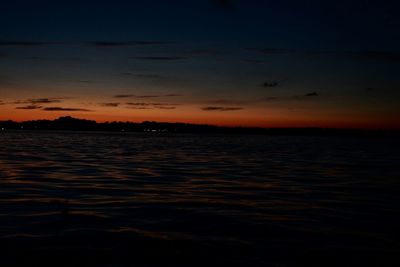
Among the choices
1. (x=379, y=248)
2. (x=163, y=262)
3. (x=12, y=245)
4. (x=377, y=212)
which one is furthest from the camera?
(x=377, y=212)

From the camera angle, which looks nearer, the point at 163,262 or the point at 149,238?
the point at 163,262

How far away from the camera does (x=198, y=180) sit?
20.1m

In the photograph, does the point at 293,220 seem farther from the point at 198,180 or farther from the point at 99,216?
the point at 198,180

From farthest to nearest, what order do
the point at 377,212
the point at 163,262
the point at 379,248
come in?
the point at 377,212
the point at 379,248
the point at 163,262

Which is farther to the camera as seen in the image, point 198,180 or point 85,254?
point 198,180

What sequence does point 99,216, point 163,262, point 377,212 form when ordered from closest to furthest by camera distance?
point 163,262, point 99,216, point 377,212

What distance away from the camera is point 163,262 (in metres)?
7.75

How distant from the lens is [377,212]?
1304cm

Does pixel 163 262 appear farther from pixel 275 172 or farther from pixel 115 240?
pixel 275 172

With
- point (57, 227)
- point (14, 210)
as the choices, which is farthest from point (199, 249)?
point (14, 210)

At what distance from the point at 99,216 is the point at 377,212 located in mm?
8479

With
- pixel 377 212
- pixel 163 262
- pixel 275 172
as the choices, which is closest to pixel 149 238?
pixel 163 262

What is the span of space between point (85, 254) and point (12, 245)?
5.28 feet

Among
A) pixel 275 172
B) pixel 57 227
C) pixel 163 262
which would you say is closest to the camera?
pixel 163 262
